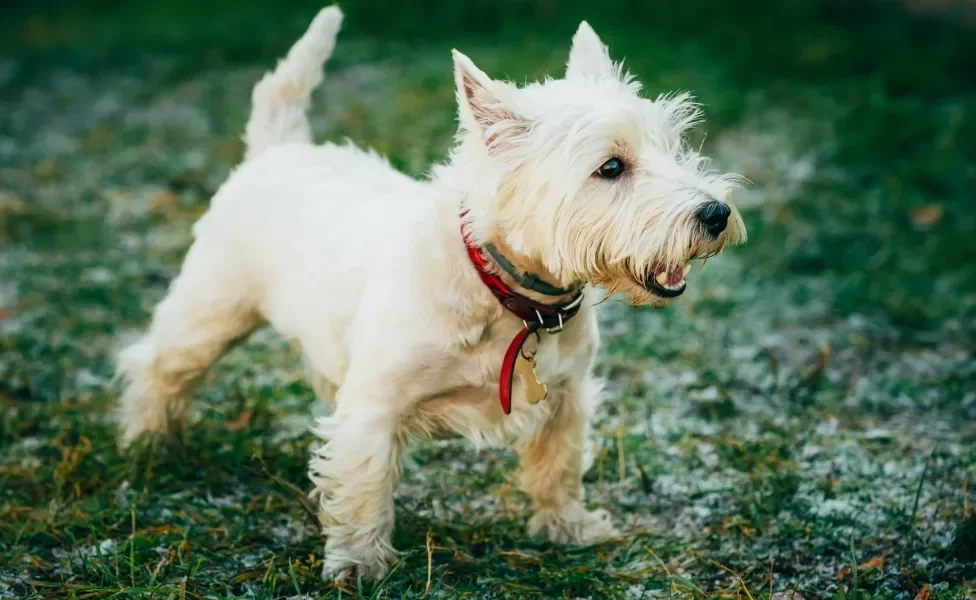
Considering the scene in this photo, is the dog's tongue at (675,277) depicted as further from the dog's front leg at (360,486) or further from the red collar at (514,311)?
the dog's front leg at (360,486)

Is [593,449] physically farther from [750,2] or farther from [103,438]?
[750,2]

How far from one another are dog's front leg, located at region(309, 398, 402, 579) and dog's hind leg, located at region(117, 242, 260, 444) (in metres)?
0.87

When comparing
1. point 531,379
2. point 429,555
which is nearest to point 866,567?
point 531,379

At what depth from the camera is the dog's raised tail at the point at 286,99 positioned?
452cm

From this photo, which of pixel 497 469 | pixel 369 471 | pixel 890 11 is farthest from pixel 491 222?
pixel 890 11

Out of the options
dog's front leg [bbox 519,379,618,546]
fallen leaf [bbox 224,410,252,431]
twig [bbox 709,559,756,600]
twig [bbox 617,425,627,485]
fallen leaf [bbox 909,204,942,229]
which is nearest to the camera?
twig [bbox 709,559,756,600]

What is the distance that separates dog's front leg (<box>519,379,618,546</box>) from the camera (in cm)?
382

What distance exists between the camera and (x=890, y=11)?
11906 millimetres

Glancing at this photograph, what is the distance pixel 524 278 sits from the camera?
3.29 meters

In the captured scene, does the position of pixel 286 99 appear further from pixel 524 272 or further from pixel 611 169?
pixel 611 169

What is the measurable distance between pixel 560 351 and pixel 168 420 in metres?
1.89

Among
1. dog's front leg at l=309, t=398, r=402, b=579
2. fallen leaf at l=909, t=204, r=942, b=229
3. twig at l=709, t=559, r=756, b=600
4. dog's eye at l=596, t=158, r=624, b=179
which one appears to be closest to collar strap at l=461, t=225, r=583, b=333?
dog's eye at l=596, t=158, r=624, b=179

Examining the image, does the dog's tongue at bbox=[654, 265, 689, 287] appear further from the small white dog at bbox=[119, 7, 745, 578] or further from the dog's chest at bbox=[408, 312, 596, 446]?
the dog's chest at bbox=[408, 312, 596, 446]

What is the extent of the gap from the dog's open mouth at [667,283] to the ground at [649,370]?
0.93m
